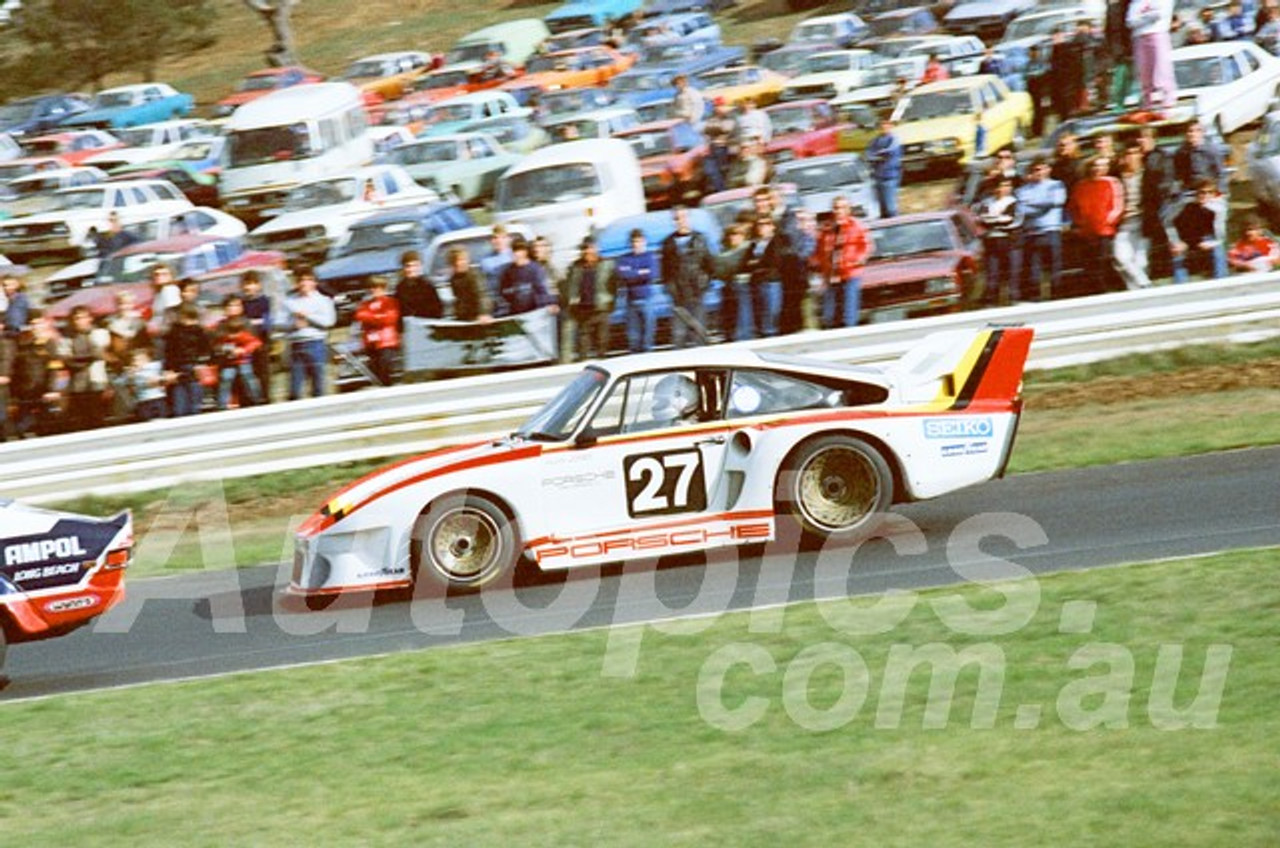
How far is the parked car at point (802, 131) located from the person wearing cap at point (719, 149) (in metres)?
0.56

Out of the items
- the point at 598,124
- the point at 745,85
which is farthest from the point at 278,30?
the point at 598,124

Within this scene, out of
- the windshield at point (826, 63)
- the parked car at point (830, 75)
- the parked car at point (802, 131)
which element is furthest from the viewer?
the windshield at point (826, 63)

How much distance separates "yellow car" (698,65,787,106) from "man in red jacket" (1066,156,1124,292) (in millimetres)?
14254

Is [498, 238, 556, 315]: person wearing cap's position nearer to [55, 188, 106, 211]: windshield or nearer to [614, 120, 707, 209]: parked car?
[614, 120, 707, 209]: parked car

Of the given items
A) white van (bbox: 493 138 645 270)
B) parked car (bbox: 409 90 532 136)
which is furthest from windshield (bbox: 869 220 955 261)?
parked car (bbox: 409 90 532 136)

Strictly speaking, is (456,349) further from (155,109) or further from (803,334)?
(155,109)

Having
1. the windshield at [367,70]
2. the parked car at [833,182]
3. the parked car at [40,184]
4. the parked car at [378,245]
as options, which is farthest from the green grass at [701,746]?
the windshield at [367,70]

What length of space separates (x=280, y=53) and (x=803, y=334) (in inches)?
1238

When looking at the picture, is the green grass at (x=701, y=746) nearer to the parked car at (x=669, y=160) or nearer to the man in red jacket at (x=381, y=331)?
the man in red jacket at (x=381, y=331)

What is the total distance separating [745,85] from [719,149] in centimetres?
738

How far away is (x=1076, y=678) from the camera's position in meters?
6.78

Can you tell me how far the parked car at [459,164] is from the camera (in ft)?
85.8

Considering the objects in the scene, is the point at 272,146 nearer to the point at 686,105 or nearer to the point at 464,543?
the point at 686,105

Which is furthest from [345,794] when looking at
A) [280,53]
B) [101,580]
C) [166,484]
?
[280,53]
